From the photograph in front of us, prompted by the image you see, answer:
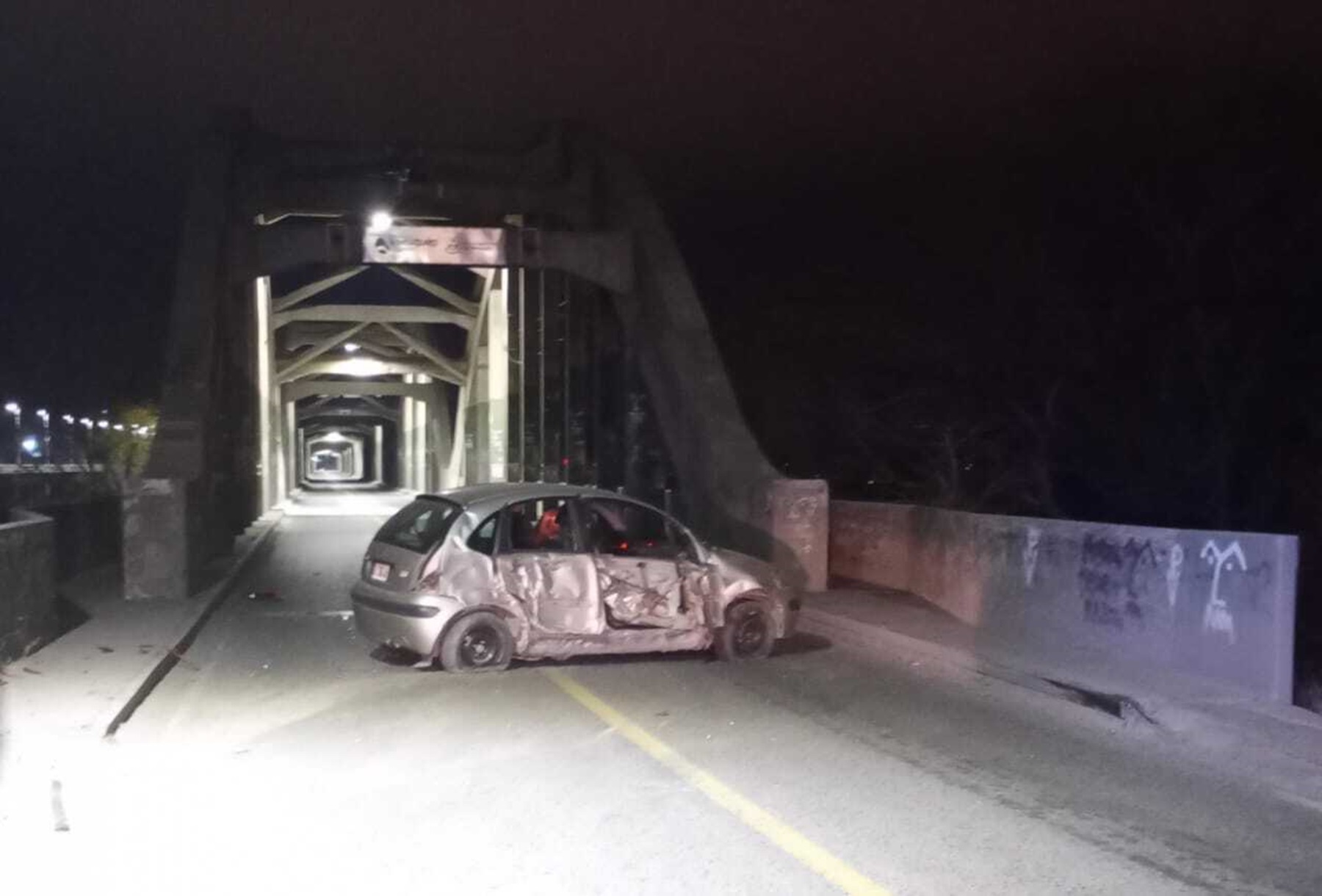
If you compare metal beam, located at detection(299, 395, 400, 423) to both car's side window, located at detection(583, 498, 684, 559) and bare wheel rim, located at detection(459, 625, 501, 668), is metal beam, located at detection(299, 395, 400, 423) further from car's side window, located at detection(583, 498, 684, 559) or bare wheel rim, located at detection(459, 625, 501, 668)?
bare wheel rim, located at detection(459, 625, 501, 668)

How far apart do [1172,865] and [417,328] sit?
46779 mm

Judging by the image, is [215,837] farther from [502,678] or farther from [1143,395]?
[1143,395]

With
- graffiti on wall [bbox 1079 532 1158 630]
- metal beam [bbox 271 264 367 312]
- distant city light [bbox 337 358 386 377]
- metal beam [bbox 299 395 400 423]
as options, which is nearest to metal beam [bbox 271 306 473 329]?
metal beam [bbox 271 264 367 312]

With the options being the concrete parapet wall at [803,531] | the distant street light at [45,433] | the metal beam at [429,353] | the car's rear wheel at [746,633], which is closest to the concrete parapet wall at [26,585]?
the car's rear wheel at [746,633]

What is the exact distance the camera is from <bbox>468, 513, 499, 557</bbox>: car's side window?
1159 centimetres

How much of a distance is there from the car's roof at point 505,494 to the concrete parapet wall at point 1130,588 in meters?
4.11

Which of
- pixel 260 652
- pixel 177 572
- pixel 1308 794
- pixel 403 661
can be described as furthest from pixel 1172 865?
pixel 177 572

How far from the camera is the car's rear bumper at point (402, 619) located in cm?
1140

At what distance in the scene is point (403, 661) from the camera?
12656mm

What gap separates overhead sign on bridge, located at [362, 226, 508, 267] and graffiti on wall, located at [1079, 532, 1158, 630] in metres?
15.7

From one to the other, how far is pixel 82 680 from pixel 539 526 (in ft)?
13.3

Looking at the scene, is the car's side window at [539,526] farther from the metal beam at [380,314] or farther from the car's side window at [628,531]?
the metal beam at [380,314]

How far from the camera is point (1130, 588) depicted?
11.7m

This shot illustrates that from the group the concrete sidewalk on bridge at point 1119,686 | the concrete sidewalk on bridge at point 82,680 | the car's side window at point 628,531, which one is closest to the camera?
the concrete sidewalk on bridge at point 82,680
